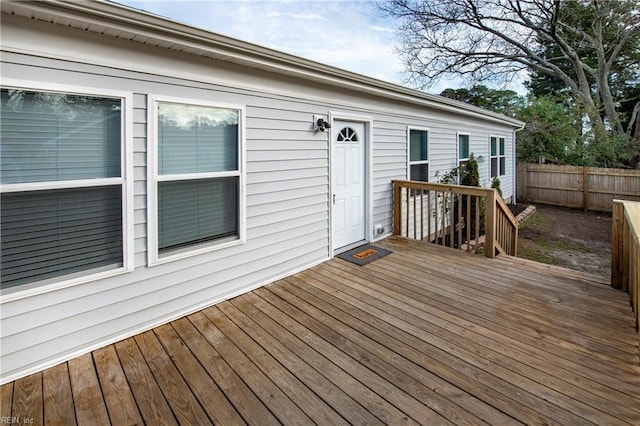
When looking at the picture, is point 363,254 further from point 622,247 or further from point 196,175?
point 622,247

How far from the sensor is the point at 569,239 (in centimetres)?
769

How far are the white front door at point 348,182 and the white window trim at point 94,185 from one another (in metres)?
2.68

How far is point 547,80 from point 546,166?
12040mm

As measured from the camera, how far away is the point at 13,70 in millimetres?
2141

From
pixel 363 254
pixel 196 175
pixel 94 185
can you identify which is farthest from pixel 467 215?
pixel 94 185

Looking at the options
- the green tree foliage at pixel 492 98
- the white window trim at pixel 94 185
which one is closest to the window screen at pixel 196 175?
the white window trim at pixel 94 185

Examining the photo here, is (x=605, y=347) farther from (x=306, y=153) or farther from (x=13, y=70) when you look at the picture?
(x=13, y=70)

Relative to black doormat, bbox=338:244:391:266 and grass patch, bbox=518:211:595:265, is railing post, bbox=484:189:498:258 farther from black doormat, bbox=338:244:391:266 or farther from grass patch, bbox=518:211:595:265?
grass patch, bbox=518:211:595:265

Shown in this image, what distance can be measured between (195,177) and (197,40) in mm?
1229

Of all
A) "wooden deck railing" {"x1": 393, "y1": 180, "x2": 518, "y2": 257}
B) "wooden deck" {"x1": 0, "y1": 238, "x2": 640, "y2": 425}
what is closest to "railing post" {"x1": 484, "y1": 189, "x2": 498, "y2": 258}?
"wooden deck railing" {"x1": 393, "y1": 180, "x2": 518, "y2": 257}

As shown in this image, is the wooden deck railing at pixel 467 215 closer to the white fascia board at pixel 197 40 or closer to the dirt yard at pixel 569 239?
the dirt yard at pixel 569 239

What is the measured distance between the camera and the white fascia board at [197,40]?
2154 millimetres

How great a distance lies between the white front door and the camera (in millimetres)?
4743

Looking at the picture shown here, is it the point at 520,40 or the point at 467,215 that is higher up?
the point at 520,40
